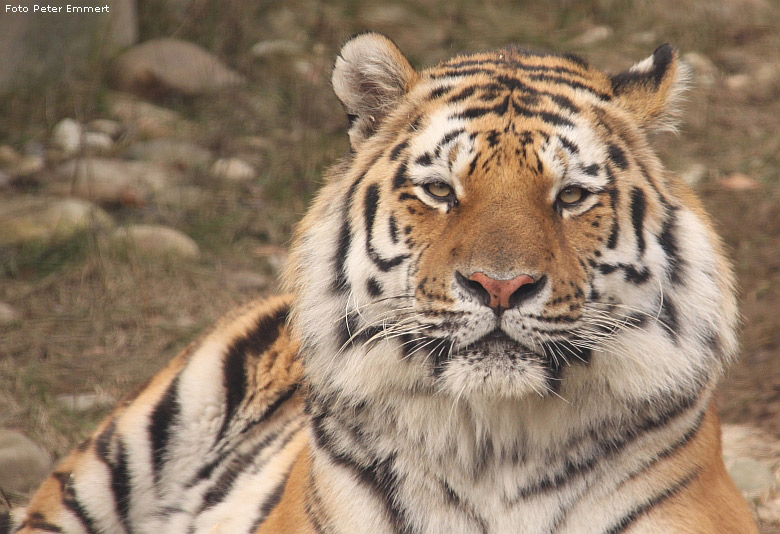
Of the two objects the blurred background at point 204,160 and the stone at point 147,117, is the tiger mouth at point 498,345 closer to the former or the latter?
the blurred background at point 204,160

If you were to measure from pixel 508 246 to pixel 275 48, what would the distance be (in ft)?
16.5

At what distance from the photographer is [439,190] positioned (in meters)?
2.18

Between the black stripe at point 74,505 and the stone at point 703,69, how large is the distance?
529 cm

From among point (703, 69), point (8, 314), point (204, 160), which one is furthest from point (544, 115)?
point (703, 69)

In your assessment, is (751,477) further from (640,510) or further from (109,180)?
(109,180)

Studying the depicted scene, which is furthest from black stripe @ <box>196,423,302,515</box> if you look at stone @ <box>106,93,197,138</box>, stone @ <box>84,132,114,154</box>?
stone @ <box>106,93,197,138</box>

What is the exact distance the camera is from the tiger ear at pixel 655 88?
2.34 m

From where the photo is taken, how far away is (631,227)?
2.17 m

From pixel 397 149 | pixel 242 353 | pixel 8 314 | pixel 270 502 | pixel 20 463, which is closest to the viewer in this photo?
pixel 397 149

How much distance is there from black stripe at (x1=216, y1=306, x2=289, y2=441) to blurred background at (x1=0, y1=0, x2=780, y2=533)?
0.79 m

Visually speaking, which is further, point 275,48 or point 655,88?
point 275,48

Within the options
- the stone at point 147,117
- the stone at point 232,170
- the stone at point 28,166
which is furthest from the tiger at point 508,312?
the stone at point 147,117

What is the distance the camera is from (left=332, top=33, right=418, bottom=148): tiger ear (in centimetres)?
236

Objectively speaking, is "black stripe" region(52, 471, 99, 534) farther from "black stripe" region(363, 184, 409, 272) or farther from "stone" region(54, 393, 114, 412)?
"black stripe" region(363, 184, 409, 272)
